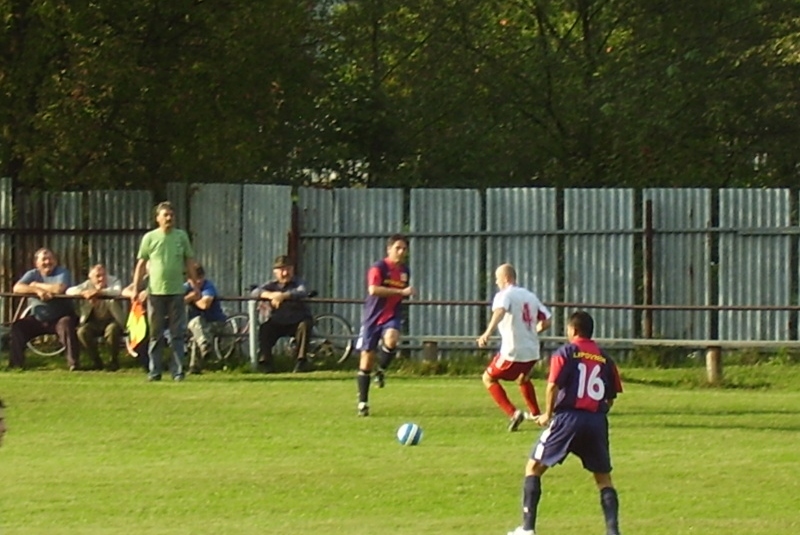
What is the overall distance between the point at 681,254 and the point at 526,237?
2.09 meters

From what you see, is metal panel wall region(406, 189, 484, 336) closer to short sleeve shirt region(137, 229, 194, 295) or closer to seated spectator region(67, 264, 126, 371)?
seated spectator region(67, 264, 126, 371)

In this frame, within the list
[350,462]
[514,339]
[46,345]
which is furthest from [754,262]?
[350,462]

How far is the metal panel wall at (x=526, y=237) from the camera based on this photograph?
78.5 ft

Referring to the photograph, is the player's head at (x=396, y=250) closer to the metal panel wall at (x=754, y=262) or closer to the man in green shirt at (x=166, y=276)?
the man in green shirt at (x=166, y=276)

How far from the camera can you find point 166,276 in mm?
20391

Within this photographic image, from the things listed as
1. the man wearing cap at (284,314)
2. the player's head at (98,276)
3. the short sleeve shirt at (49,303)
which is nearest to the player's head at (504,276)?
the man wearing cap at (284,314)

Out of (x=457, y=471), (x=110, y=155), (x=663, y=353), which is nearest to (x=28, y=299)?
(x=110, y=155)

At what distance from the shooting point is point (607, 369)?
11148 millimetres

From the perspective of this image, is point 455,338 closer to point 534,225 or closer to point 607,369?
point 534,225

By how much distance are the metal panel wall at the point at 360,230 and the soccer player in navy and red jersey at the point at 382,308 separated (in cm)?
647

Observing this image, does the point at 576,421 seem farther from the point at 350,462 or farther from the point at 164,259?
the point at 164,259

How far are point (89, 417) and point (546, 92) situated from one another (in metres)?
14.0

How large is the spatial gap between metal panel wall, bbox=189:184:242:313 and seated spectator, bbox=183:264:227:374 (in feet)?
5.75

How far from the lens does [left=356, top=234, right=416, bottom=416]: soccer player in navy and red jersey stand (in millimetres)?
17500
